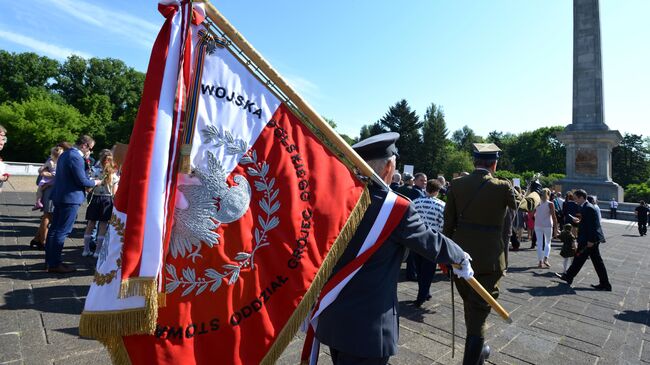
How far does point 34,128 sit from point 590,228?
4811cm

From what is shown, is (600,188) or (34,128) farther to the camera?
(34,128)

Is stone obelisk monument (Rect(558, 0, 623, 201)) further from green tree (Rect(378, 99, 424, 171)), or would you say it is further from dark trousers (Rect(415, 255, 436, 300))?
green tree (Rect(378, 99, 424, 171))

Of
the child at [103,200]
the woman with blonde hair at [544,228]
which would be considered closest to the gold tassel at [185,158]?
the child at [103,200]

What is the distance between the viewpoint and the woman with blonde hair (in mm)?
8383

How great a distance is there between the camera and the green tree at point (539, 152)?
6756 centimetres

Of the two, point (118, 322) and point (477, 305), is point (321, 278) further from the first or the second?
point (477, 305)

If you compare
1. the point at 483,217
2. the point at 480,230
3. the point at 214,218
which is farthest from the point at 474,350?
the point at 214,218

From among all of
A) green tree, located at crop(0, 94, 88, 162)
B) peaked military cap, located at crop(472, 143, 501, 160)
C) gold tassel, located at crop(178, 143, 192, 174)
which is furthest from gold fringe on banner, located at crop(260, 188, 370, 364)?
green tree, located at crop(0, 94, 88, 162)

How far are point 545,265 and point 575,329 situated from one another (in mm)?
4260

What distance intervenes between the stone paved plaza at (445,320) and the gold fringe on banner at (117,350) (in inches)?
73.6

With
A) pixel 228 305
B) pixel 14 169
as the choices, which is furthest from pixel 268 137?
pixel 14 169

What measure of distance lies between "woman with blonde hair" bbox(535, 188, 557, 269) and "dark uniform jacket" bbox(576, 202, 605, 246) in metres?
1.33

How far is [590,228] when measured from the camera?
6.84 meters

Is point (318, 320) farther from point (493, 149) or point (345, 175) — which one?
point (493, 149)
